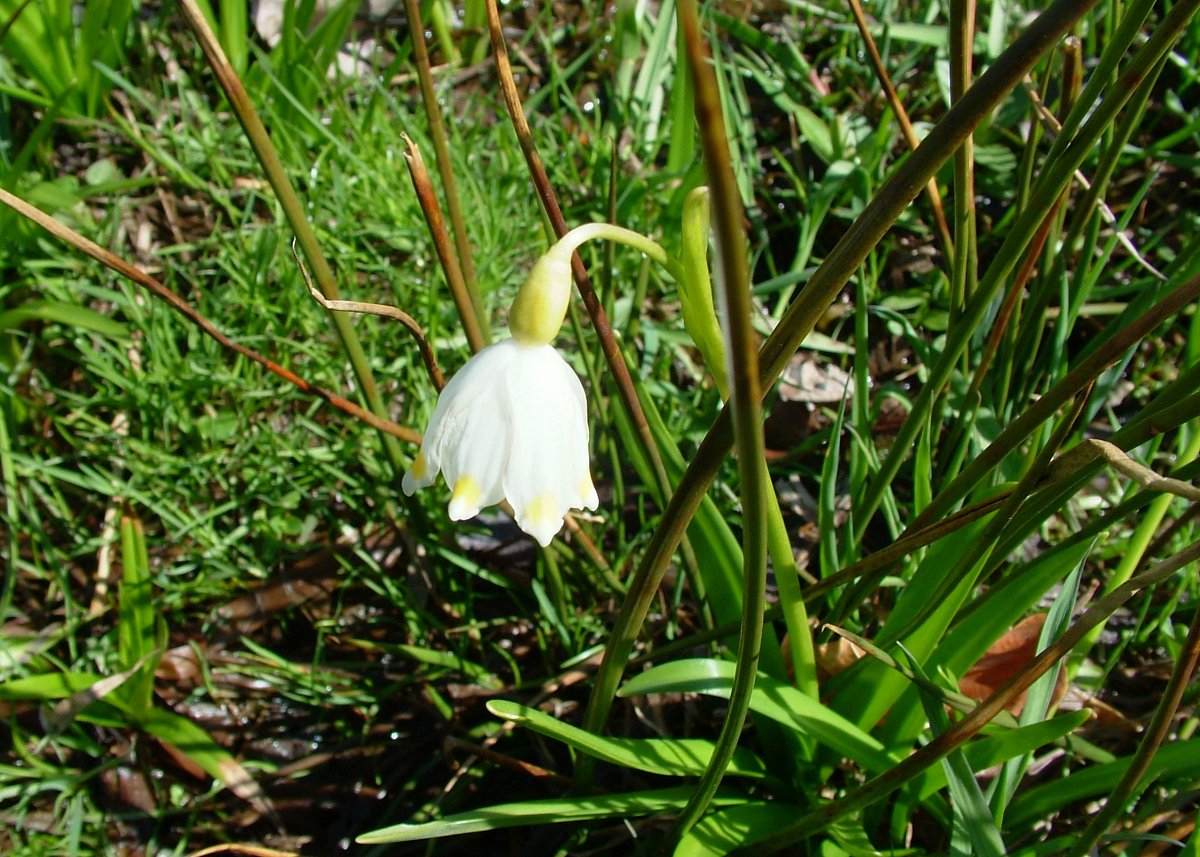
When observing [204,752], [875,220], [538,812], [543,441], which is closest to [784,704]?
[538,812]

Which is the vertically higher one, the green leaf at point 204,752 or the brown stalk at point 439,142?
the brown stalk at point 439,142

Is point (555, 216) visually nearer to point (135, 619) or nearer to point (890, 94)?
point (890, 94)

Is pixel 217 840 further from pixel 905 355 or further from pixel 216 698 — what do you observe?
pixel 905 355

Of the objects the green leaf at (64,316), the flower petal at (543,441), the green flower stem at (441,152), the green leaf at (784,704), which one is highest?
the green flower stem at (441,152)

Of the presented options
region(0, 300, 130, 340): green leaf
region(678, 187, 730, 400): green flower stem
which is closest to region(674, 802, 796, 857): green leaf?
region(678, 187, 730, 400): green flower stem

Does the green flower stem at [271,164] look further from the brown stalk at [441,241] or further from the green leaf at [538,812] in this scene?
the green leaf at [538,812]

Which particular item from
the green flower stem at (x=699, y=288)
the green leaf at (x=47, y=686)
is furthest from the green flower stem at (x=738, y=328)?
the green leaf at (x=47, y=686)

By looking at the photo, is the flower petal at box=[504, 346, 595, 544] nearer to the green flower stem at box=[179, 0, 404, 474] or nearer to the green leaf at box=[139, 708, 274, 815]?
the green flower stem at box=[179, 0, 404, 474]
